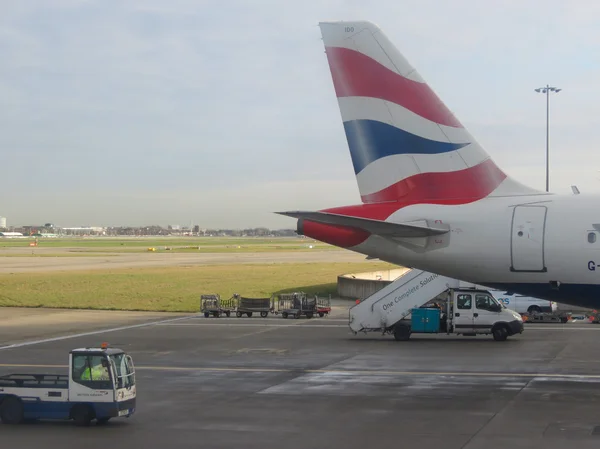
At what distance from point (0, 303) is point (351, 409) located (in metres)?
50.7

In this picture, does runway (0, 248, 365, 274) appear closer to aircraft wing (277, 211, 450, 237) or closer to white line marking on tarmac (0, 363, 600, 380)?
white line marking on tarmac (0, 363, 600, 380)

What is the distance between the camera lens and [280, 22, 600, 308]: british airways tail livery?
2352 cm

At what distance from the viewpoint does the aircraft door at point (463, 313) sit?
40.7 meters

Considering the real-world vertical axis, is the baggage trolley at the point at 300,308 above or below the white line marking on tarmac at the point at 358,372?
above

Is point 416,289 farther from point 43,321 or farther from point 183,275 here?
point 183,275

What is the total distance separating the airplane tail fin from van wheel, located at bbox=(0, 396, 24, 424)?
483 inches

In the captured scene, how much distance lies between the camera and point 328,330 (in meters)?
47.2

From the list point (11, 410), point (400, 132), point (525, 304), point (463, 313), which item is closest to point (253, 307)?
point (525, 304)

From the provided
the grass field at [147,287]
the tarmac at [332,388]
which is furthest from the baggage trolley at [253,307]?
the tarmac at [332,388]

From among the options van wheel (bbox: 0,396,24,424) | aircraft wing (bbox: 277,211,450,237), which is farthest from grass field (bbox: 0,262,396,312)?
van wheel (bbox: 0,396,24,424)

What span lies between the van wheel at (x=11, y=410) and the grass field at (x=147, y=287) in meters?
41.3

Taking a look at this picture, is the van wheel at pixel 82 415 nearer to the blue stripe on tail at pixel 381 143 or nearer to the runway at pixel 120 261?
the blue stripe on tail at pixel 381 143

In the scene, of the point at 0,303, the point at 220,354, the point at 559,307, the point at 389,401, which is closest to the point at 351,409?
the point at 389,401

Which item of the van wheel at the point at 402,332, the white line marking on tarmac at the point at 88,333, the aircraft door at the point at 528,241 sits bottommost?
the white line marking on tarmac at the point at 88,333
